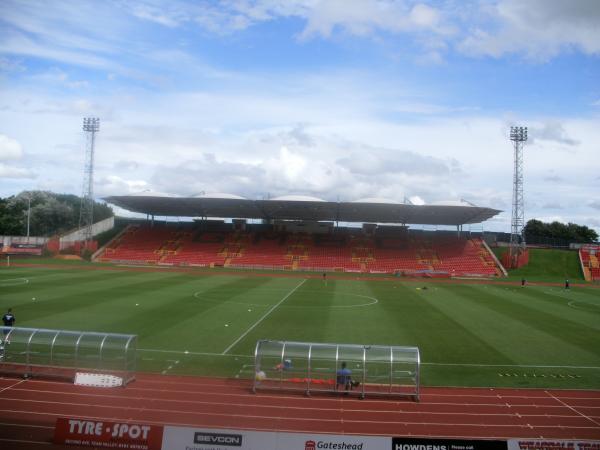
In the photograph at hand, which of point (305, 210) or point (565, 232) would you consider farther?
point (565, 232)

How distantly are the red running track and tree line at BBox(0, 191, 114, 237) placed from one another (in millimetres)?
72585

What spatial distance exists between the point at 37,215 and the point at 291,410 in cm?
8594

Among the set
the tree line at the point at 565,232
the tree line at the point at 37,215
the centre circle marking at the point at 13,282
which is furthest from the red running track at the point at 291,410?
the tree line at the point at 565,232

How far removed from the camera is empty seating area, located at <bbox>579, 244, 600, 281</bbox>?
200 feet

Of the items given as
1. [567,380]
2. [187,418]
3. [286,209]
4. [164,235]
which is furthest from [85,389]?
[164,235]

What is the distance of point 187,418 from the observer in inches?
535

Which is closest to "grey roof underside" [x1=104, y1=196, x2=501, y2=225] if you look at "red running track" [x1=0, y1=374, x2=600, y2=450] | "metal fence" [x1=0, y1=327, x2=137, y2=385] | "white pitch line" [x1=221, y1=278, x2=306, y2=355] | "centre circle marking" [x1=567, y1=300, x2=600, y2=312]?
"white pitch line" [x1=221, y1=278, x2=306, y2=355]

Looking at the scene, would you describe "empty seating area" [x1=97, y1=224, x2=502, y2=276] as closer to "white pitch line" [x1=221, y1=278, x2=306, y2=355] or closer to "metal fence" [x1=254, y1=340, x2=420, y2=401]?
"white pitch line" [x1=221, y1=278, x2=306, y2=355]

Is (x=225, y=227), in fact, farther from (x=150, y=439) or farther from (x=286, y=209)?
(x=150, y=439)

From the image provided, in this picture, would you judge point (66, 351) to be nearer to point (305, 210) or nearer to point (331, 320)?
point (331, 320)

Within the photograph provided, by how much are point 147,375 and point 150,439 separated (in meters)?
6.31

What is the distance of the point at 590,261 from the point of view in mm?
64375

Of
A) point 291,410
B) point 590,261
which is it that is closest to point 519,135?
point 590,261

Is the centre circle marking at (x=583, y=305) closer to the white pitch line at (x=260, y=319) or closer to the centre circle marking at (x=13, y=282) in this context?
the white pitch line at (x=260, y=319)
